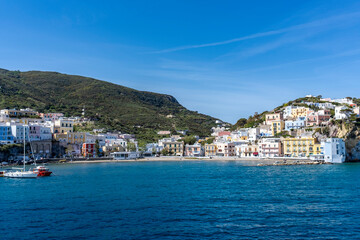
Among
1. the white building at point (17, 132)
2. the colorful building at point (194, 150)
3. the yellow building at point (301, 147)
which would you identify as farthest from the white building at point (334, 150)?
the white building at point (17, 132)

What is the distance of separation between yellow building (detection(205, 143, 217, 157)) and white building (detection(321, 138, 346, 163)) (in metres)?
32.0

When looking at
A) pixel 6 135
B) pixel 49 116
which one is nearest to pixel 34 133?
pixel 6 135

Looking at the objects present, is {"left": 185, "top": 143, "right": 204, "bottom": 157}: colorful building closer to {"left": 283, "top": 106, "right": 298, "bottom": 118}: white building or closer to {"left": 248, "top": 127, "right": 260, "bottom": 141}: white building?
{"left": 248, "top": 127, "right": 260, "bottom": 141}: white building

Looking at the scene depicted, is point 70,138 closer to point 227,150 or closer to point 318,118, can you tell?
point 227,150

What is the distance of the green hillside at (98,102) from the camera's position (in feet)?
379

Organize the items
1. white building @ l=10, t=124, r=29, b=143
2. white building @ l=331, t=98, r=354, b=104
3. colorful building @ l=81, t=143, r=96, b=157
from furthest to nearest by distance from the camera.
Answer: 1. white building @ l=331, t=98, r=354, b=104
2. colorful building @ l=81, t=143, r=96, b=157
3. white building @ l=10, t=124, r=29, b=143

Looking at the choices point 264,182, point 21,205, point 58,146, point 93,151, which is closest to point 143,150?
point 93,151

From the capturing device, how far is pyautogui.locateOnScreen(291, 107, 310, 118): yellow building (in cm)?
9076

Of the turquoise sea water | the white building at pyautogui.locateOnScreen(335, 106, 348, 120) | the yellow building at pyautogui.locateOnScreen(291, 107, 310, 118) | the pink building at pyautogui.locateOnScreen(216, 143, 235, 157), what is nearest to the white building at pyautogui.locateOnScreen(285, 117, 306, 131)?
the yellow building at pyautogui.locateOnScreen(291, 107, 310, 118)

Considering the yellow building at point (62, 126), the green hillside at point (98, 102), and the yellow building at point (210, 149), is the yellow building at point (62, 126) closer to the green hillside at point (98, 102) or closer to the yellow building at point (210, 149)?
the green hillside at point (98, 102)

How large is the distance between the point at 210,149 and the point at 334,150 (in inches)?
1367

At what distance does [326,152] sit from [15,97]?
311ft

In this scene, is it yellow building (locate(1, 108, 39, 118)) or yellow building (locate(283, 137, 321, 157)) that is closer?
yellow building (locate(283, 137, 321, 157))

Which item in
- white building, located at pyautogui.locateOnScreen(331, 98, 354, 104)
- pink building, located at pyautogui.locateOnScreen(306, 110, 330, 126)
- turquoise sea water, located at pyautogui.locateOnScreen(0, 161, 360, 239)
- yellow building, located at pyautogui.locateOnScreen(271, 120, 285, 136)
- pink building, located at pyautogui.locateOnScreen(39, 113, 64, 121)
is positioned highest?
white building, located at pyautogui.locateOnScreen(331, 98, 354, 104)
